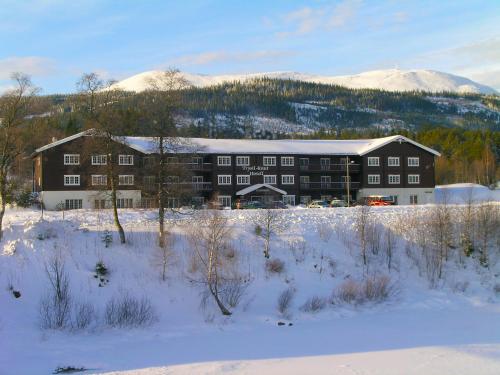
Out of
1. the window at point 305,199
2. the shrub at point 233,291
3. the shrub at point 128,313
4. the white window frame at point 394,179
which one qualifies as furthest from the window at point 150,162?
the white window frame at point 394,179

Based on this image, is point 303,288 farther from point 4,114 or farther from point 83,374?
point 4,114

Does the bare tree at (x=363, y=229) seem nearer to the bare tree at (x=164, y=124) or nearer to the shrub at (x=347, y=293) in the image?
the shrub at (x=347, y=293)

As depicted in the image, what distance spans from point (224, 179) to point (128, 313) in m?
48.7

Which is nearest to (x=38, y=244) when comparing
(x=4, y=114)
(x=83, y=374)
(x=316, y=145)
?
(x=4, y=114)

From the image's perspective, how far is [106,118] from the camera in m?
36.4

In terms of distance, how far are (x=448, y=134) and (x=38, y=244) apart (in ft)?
393

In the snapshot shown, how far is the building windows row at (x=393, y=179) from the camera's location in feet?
269

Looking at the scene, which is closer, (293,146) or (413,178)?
(293,146)

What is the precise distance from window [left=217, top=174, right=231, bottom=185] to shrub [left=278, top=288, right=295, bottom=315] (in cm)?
4339

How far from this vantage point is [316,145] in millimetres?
83875

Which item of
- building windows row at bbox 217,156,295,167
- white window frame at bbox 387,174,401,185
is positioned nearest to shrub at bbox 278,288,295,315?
building windows row at bbox 217,156,295,167

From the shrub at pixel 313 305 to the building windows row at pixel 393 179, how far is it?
50.0 m

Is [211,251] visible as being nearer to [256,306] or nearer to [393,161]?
[256,306]

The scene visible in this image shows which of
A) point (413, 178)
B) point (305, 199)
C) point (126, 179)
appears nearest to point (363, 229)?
point (126, 179)
